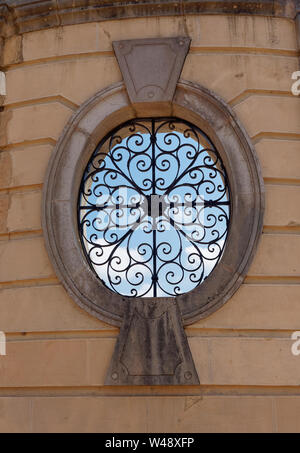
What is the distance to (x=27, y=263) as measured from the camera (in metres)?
7.33

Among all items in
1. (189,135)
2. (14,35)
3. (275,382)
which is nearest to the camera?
(275,382)

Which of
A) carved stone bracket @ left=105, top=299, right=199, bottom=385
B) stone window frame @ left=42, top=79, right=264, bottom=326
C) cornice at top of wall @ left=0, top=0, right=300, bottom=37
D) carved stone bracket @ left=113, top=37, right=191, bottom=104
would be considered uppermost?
cornice at top of wall @ left=0, top=0, right=300, bottom=37

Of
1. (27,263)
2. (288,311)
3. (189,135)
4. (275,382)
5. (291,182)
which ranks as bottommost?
(275,382)

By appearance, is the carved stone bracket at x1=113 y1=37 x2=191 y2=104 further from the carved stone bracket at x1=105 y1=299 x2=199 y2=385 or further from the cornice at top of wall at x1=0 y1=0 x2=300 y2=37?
the carved stone bracket at x1=105 y1=299 x2=199 y2=385

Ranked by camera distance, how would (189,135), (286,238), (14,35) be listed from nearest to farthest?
(286,238), (189,135), (14,35)

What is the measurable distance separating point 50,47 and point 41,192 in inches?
81.7

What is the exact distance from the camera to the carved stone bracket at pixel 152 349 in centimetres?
665

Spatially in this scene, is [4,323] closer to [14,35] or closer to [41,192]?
[41,192]

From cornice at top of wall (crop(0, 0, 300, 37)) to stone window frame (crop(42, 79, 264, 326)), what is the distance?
1106mm

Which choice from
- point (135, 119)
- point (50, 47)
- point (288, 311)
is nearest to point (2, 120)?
point (50, 47)

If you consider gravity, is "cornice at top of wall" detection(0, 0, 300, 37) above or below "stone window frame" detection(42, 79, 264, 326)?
above

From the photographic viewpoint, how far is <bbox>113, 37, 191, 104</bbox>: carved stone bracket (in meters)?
7.77

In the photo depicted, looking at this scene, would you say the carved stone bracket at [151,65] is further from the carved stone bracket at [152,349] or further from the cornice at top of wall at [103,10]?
A: the carved stone bracket at [152,349]

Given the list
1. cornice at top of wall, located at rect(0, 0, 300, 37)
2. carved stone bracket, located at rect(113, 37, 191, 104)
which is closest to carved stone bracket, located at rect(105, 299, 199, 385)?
carved stone bracket, located at rect(113, 37, 191, 104)
